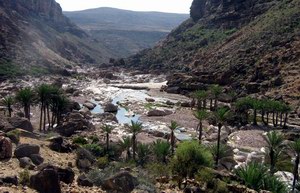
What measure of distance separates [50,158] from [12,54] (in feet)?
476

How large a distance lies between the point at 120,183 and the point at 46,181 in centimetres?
585

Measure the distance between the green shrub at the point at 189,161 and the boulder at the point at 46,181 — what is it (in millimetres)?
14135

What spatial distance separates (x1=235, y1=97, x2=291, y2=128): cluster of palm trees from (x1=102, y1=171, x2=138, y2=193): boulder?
2291 inches

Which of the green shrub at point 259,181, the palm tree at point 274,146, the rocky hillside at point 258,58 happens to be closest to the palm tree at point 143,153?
the palm tree at point 274,146

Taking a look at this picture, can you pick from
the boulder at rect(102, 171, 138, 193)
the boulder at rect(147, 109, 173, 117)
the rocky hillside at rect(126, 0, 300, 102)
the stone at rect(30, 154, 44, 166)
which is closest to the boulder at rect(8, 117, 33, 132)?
the stone at rect(30, 154, 44, 166)

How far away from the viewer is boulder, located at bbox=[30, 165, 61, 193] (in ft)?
87.2

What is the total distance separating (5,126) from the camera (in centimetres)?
4500

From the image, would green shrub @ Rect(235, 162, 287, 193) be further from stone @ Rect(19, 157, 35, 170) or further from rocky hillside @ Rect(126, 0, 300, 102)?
rocky hillside @ Rect(126, 0, 300, 102)

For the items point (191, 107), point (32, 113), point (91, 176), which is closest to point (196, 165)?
point (91, 176)

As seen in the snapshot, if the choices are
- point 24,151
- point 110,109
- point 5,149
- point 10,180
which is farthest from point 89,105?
point 10,180

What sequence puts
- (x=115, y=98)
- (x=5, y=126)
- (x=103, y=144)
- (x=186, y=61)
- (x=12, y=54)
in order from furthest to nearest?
(x=186, y=61) → (x=12, y=54) → (x=115, y=98) → (x=103, y=144) → (x=5, y=126)

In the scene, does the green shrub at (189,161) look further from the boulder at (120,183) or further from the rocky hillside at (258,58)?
the rocky hillside at (258,58)

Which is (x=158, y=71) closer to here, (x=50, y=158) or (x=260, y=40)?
(x=260, y=40)

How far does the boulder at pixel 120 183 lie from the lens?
99.5 ft
